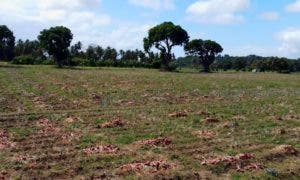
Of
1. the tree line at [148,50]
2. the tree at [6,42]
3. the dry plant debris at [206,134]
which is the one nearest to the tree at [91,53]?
the tree line at [148,50]

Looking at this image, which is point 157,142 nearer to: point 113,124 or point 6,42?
point 113,124

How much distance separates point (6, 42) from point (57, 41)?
4335cm

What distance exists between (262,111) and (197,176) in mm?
18022

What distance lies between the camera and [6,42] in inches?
6058

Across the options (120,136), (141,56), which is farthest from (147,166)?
(141,56)

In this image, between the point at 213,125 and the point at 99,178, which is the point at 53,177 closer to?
the point at 99,178

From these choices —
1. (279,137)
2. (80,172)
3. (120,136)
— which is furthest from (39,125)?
(279,137)

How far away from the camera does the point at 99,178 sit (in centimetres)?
1753

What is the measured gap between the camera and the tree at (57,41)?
116 meters

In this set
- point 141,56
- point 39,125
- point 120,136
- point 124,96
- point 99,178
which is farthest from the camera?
point 141,56

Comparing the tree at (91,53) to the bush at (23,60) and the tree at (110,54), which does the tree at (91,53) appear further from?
the bush at (23,60)

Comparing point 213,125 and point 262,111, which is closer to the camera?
point 213,125

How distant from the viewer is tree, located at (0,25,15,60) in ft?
459

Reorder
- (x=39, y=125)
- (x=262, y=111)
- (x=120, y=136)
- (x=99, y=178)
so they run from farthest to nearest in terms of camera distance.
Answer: (x=262, y=111) < (x=39, y=125) < (x=120, y=136) < (x=99, y=178)
